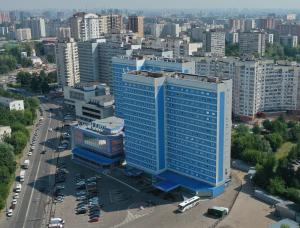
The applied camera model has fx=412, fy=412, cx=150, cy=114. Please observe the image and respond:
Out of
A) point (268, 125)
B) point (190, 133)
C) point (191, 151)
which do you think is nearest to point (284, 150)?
point (268, 125)

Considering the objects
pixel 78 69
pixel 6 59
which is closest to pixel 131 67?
pixel 78 69

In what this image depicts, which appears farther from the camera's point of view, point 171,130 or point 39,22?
point 39,22

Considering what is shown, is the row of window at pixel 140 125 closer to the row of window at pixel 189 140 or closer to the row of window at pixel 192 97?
the row of window at pixel 189 140

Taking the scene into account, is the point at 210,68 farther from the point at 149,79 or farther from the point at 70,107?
the point at 149,79

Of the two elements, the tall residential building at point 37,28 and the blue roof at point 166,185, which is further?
the tall residential building at point 37,28

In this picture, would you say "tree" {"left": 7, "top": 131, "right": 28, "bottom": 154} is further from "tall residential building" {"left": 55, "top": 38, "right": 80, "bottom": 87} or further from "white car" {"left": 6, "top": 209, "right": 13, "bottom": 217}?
"tall residential building" {"left": 55, "top": 38, "right": 80, "bottom": 87}

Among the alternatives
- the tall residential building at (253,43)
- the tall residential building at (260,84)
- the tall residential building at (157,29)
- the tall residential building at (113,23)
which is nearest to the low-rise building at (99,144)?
the tall residential building at (260,84)

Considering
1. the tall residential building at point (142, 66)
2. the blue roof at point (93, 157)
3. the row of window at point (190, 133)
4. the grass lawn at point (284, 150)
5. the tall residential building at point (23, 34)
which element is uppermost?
the tall residential building at point (23, 34)
